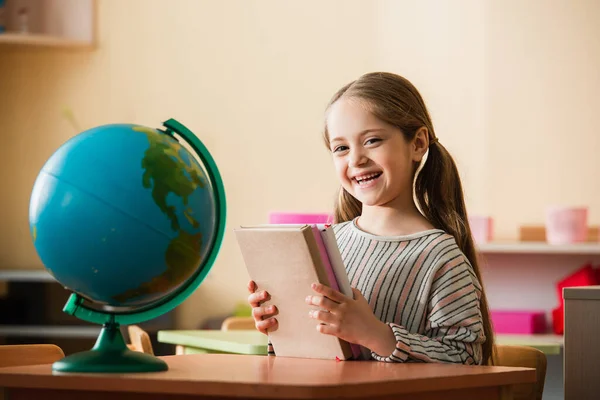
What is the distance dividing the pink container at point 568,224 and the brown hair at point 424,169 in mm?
2249

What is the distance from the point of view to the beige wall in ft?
15.4

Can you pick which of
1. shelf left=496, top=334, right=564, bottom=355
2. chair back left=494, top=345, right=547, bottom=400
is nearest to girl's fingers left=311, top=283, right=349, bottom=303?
chair back left=494, top=345, right=547, bottom=400

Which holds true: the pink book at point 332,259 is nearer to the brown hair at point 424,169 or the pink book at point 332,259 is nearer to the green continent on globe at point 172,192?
the green continent on globe at point 172,192

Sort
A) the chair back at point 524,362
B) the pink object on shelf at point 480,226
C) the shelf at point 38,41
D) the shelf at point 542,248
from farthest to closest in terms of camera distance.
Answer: the shelf at point 38,41, the pink object on shelf at point 480,226, the shelf at point 542,248, the chair back at point 524,362

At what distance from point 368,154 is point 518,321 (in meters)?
2.50

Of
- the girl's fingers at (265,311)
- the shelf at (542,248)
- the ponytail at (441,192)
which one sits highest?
the ponytail at (441,192)

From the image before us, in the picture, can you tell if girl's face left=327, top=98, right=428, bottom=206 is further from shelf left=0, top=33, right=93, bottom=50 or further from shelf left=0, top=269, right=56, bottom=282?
shelf left=0, top=33, right=93, bottom=50

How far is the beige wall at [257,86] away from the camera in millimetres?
4703

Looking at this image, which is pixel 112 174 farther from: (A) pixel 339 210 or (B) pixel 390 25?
(B) pixel 390 25

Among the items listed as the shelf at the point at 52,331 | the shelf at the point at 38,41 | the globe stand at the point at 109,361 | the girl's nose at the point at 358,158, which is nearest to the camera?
the globe stand at the point at 109,361

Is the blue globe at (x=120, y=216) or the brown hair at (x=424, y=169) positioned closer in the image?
the blue globe at (x=120, y=216)

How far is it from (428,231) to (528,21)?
3.05 metres

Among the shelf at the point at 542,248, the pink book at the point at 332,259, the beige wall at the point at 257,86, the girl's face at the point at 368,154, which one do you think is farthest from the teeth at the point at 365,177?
the beige wall at the point at 257,86

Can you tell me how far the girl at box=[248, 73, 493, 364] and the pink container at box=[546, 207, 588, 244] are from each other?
226cm
